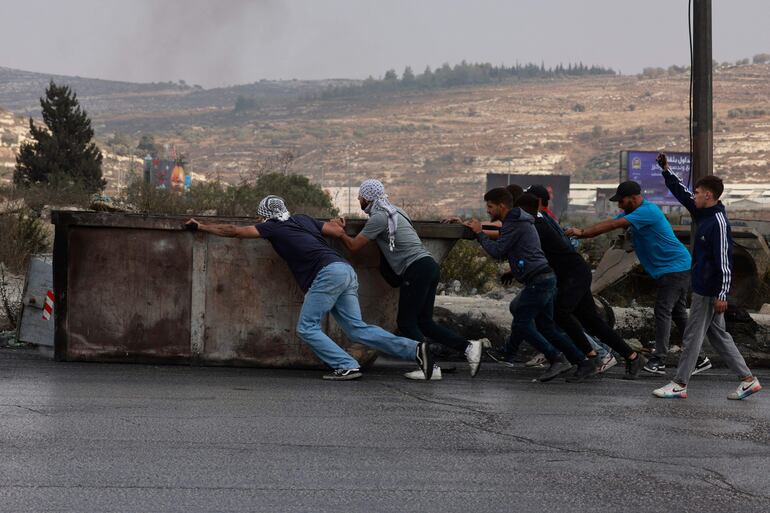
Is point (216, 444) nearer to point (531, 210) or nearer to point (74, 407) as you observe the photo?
point (74, 407)

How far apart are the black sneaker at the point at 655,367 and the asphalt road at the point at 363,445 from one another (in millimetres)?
852

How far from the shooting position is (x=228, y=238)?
10297mm

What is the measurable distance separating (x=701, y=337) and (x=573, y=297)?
129 centimetres

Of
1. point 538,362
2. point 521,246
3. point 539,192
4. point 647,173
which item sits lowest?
point 538,362

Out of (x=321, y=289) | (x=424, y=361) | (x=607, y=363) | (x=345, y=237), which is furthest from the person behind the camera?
(x=607, y=363)

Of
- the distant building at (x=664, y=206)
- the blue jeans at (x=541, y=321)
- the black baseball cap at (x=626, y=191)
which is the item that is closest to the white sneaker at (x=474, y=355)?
the blue jeans at (x=541, y=321)

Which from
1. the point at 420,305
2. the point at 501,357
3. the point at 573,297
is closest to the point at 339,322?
the point at 420,305

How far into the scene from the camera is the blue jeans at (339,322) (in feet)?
31.6

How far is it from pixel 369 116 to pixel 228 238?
7013 inches

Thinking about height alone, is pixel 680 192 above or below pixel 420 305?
above

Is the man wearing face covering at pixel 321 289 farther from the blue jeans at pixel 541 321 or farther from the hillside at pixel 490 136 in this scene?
the hillside at pixel 490 136

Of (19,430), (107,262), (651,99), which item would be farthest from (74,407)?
(651,99)

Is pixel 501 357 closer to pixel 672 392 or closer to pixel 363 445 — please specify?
pixel 672 392

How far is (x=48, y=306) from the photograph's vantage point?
10570mm
